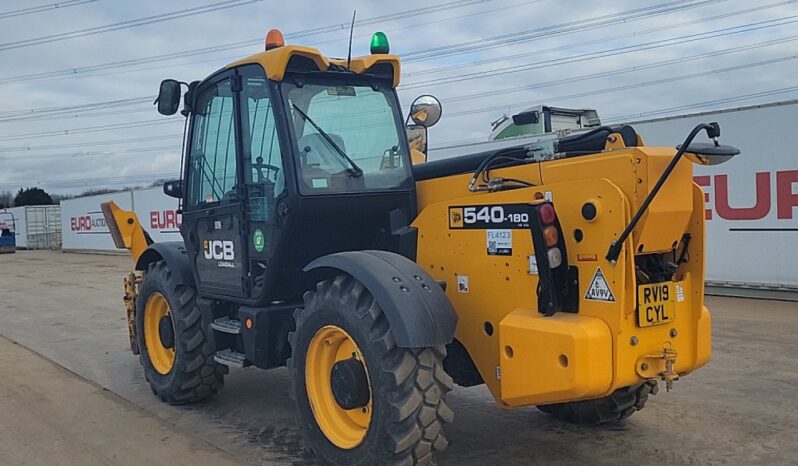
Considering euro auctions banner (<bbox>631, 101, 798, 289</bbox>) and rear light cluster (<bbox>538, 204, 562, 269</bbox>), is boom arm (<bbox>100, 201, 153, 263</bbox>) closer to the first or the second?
rear light cluster (<bbox>538, 204, 562, 269</bbox>)

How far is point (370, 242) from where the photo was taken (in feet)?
16.1

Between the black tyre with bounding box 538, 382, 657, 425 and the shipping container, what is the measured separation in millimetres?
40122

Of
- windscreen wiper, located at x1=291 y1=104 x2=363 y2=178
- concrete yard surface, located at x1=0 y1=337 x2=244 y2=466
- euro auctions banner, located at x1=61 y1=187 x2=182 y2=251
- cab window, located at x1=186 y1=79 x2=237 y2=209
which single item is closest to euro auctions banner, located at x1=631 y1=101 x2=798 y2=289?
windscreen wiper, located at x1=291 y1=104 x2=363 y2=178

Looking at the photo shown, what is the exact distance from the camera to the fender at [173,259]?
233 inches

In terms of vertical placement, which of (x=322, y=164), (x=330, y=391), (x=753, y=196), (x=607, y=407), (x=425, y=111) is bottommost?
(x=607, y=407)

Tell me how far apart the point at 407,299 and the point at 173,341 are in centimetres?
290

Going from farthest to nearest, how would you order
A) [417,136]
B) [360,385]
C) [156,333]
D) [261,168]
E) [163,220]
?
[163,220], [156,333], [417,136], [261,168], [360,385]

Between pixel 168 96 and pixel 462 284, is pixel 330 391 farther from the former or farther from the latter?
pixel 168 96

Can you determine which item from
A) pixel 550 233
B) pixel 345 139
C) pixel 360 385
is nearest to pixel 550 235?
pixel 550 233

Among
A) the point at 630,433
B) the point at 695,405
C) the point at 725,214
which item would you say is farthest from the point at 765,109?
the point at 630,433

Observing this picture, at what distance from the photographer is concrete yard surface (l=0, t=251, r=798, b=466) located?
15.3ft

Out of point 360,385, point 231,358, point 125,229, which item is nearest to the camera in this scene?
point 360,385

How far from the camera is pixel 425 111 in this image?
560 centimetres

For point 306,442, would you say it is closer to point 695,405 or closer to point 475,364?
point 475,364
